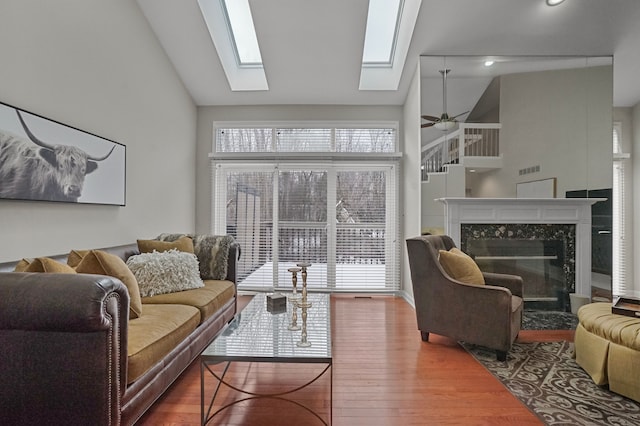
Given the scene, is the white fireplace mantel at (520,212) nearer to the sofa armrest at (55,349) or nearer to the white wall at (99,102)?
the white wall at (99,102)

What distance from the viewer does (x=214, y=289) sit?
10.2 feet

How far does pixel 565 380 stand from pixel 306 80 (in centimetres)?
410

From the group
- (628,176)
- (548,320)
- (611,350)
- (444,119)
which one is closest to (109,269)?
(611,350)

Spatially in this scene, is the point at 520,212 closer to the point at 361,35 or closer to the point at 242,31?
the point at 361,35

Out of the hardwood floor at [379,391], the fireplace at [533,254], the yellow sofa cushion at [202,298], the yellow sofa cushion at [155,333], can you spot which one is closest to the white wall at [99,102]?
the yellow sofa cushion at [202,298]

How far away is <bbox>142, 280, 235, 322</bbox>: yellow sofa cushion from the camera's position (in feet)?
8.77

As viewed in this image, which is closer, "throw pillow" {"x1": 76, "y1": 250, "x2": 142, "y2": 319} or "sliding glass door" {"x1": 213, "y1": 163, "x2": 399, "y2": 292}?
"throw pillow" {"x1": 76, "y1": 250, "x2": 142, "y2": 319}

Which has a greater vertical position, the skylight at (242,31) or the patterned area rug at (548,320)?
the skylight at (242,31)

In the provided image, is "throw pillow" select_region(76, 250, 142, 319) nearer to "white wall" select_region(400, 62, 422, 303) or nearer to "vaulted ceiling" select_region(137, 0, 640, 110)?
"vaulted ceiling" select_region(137, 0, 640, 110)

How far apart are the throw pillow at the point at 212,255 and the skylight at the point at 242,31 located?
2.40m

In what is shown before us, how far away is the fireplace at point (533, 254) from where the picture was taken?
404 centimetres

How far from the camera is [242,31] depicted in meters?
4.34

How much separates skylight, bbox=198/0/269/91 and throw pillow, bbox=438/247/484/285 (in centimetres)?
321

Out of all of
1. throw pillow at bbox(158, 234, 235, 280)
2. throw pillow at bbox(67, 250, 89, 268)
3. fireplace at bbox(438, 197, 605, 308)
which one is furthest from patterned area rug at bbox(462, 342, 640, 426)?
throw pillow at bbox(67, 250, 89, 268)
